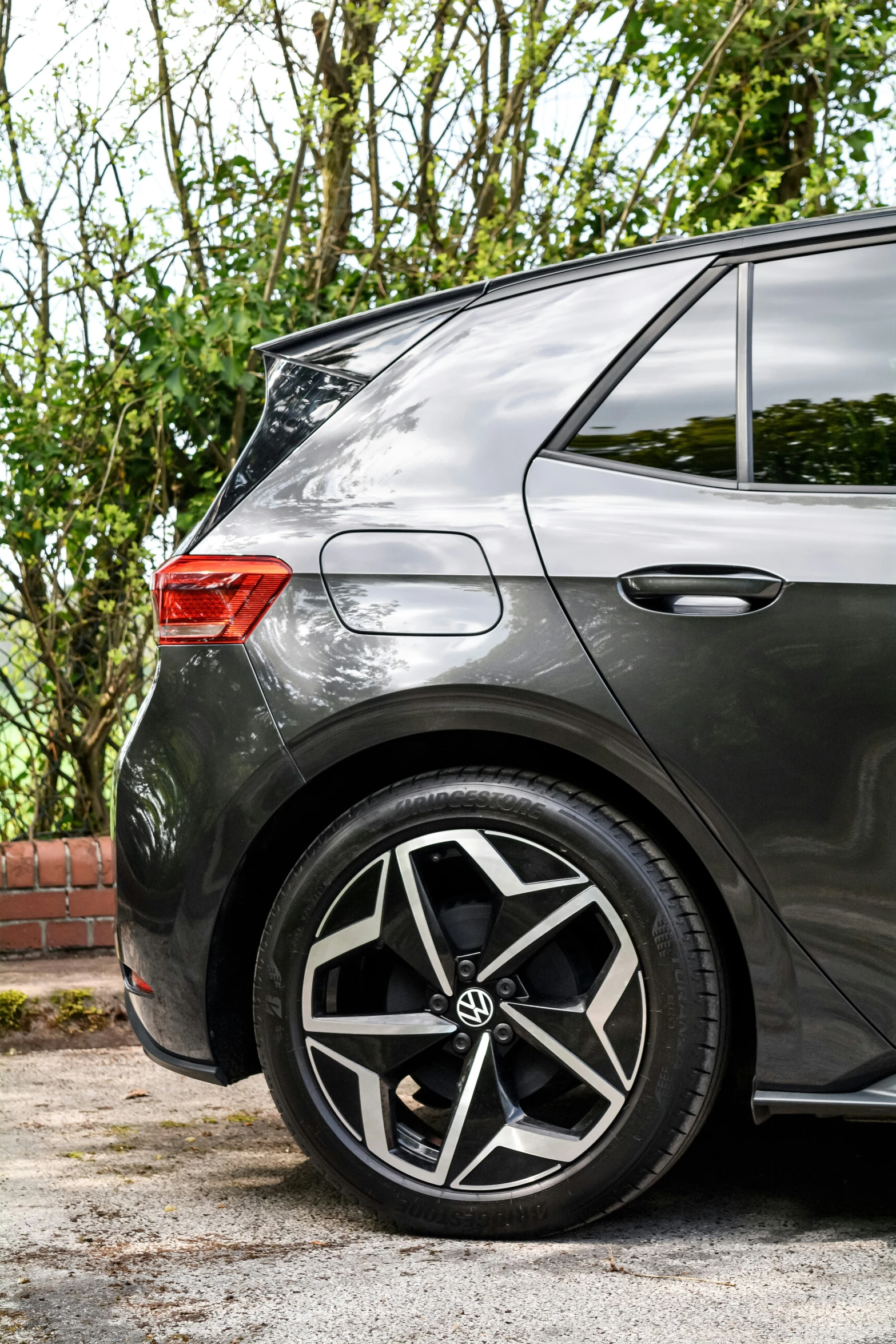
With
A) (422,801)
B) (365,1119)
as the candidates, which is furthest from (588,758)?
(365,1119)

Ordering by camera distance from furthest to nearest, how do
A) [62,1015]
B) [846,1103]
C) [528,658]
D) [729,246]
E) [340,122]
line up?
[340,122] < [62,1015] < [729,246] < [528,658] < [846,1103]

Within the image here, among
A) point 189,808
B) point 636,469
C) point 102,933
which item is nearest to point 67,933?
point 102,933

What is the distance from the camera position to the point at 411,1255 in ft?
6.73

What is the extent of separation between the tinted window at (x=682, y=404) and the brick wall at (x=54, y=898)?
2.65 metres

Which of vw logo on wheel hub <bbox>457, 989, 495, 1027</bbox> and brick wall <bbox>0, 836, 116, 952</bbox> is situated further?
brick wall <bbox>0, 836, 116, 952</bbox>

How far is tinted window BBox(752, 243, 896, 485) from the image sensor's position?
2086mm

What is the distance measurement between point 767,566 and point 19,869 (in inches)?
118

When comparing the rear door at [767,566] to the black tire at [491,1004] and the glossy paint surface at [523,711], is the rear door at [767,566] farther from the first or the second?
the black tire at [491,1004]

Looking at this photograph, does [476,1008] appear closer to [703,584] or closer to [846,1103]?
[846,1103]

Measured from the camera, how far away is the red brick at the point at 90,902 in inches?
164

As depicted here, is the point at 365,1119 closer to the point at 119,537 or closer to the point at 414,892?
the point at 414,892

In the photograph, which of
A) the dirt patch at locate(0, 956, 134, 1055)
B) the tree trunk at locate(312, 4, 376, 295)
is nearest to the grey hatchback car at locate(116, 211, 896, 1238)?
the dirt patch at locate(0, 956, 134, 1055)

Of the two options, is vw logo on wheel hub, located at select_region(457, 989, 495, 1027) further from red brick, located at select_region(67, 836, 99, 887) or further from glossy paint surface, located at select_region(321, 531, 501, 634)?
red brick, located at select_region(67, 836, 99, 887)

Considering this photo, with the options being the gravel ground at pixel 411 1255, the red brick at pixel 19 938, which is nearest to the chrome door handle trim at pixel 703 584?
the gravel ground at pixel 411 1255
